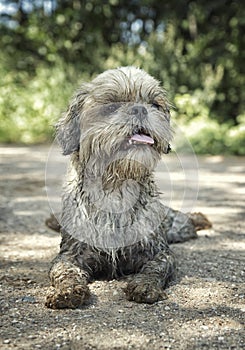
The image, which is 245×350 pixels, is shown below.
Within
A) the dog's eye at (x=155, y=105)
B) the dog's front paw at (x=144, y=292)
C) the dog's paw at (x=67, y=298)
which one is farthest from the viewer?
the dog's eye at (x=155, y=105)

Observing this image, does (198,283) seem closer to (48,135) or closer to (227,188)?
(227,188)

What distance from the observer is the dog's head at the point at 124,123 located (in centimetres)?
394

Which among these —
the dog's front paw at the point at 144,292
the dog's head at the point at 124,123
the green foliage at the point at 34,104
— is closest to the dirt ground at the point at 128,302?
the dog's front paw at the point at 144,292

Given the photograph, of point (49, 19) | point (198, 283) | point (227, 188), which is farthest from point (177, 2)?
point (198, 283)

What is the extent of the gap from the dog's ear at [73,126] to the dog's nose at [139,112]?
48 centimetres

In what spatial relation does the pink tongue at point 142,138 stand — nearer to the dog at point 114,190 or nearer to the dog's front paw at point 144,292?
the dog at point 114,190

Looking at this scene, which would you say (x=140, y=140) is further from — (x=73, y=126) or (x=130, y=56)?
(x=130, y=56)

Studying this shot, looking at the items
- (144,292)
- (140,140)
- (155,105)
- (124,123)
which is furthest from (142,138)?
(144,292)

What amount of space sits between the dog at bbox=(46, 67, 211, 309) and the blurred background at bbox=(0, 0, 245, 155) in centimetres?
958

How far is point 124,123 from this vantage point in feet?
12.9

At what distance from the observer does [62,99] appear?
55.2ft

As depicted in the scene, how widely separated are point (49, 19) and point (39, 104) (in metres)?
4.14

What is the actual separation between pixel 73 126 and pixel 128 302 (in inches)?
51.9

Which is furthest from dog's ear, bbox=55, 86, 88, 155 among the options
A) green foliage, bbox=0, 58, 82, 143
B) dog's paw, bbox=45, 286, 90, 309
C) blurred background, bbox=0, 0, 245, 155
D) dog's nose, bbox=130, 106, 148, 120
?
green foliage, bbox=0, 58, 82, 143
